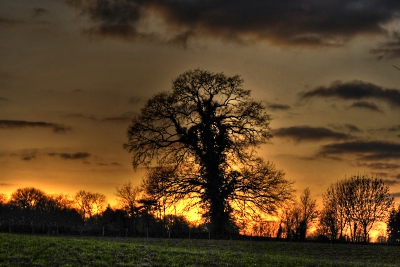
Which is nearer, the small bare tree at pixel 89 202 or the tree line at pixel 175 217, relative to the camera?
the tree line at pixel 175 217

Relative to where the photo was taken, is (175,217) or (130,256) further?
(175,217)

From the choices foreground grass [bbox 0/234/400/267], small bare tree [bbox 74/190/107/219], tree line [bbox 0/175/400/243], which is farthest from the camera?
small bare tree [bbox 74/190/107/219]

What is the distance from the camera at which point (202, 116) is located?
46.8 meters

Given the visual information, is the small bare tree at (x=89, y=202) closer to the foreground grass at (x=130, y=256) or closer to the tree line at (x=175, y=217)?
the tree line at (x=175, y=217)

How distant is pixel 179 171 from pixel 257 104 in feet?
32.3

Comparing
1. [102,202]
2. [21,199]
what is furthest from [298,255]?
[21,199]

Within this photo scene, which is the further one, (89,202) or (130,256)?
(89,202)

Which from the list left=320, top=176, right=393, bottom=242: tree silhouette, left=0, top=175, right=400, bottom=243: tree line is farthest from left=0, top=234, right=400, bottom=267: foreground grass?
left=320, top=176, right=393, bottom=242: tree silhouette

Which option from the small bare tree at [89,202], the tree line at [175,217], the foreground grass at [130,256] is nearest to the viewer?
the foreground grass at [130,256]

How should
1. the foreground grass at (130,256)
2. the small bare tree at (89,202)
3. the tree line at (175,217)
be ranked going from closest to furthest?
the foreground grass at (130,256)
the tree line at (175,217)
the small bare tree at (89,202)

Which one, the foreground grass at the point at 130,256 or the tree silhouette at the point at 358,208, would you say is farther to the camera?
the tree silhouette at the point at 358,208

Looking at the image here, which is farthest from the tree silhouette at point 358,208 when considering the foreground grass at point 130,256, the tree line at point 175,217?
the foreground grass at point 130,256

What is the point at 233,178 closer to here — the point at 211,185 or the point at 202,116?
the point at 211,185

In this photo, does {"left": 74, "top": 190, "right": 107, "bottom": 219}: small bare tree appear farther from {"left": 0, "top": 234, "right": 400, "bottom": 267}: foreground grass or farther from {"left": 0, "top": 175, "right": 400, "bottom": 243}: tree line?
{"left": 0, "top": 234, "right": 400, "bottom": 267}: foreground grass
